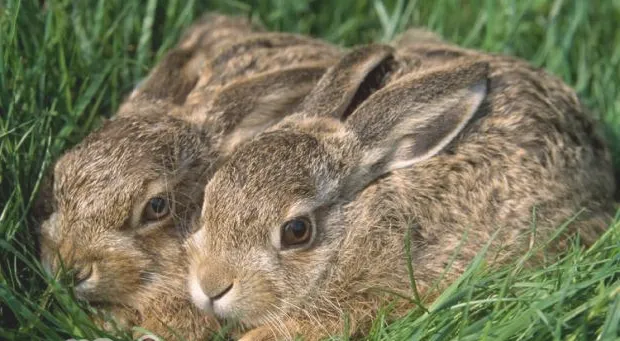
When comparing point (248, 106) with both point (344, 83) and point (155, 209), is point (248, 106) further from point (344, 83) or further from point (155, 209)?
point (155, 209)

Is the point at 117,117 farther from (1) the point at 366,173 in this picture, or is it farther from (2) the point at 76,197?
(1) the point at 366,173

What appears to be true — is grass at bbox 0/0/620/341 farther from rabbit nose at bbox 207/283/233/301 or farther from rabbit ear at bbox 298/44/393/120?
rabbit ear at bbox 298/44/393/120

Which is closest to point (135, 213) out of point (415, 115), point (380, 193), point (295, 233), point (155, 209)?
point (155, 209)

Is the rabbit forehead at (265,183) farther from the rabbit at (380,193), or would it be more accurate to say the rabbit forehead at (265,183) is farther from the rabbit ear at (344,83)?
the rabbit ear at (344,83)

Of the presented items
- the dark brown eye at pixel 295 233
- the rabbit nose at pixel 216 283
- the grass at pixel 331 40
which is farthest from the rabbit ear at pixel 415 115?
the rabbit nose at pixel 216 283

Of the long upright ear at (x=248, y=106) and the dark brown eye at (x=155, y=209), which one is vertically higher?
the long upright ear at (x=248, y=106)

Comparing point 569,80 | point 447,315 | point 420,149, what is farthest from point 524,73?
point 447,315

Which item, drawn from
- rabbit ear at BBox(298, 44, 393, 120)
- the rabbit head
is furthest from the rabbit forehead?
rabbit ear at BBox(298, 44, 393, 120)
